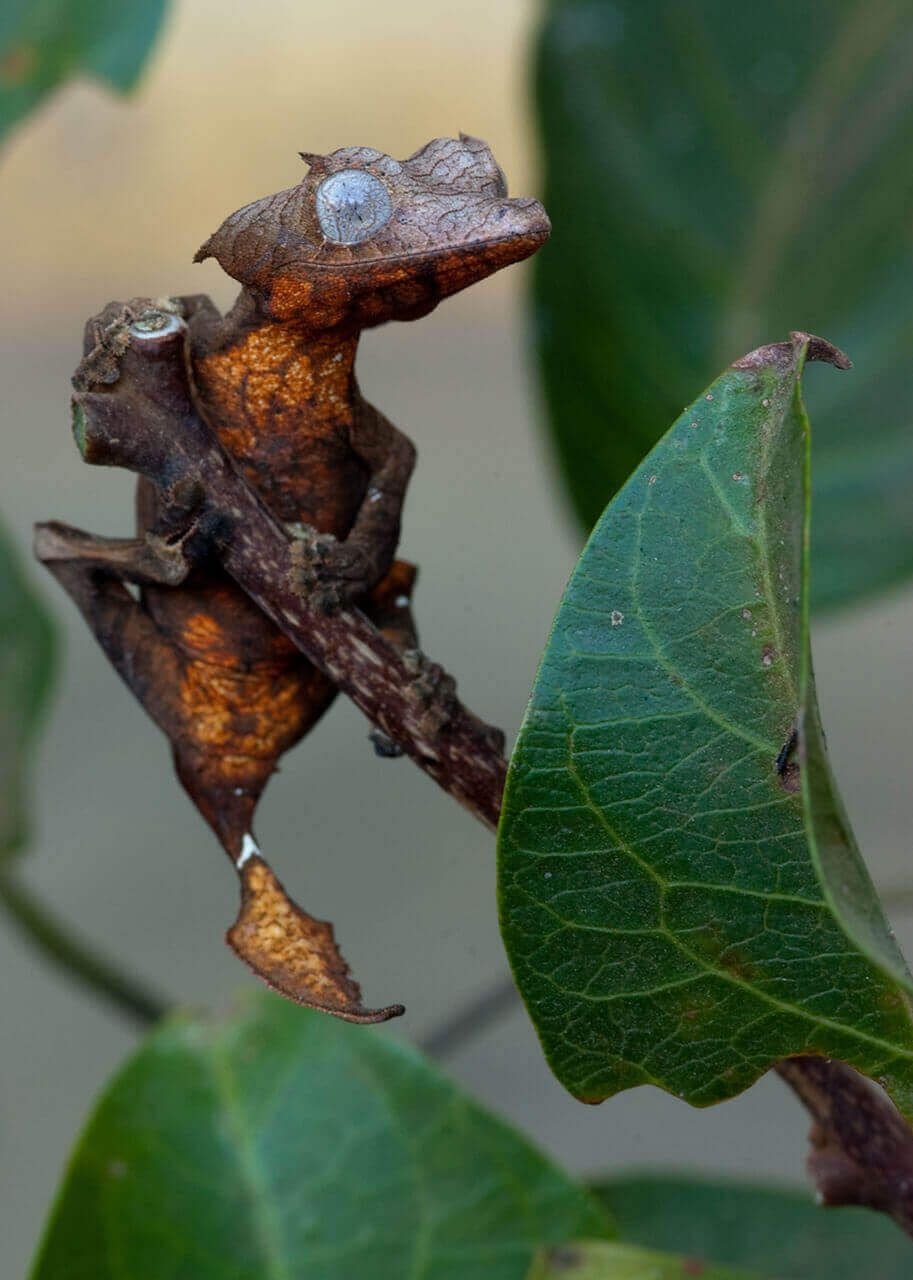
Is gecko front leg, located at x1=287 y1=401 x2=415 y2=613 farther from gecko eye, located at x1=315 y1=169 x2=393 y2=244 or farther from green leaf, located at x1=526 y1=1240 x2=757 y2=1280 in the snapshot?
green leaf, located at x1=526 y1=1240 x2=757 y2=1280

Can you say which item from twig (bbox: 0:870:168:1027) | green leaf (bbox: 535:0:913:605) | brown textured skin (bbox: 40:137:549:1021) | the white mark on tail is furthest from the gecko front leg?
twig (bbox: 0:870:168:1027)

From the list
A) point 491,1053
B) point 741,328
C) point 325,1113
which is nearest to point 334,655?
point 325,1113

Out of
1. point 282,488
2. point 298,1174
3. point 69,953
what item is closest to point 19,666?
point 69,953

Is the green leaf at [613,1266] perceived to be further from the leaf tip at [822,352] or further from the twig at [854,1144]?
the leaf tip at [822,352]

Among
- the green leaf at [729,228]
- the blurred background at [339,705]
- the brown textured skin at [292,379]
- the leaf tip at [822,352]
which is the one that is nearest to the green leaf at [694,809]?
the leaf tip at [822,352]

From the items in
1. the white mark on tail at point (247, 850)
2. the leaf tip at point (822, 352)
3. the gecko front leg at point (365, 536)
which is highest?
the leaf tip at point (822, 352)
